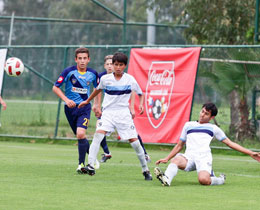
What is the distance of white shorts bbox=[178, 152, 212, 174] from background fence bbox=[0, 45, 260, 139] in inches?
233

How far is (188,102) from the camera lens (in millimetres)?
15414

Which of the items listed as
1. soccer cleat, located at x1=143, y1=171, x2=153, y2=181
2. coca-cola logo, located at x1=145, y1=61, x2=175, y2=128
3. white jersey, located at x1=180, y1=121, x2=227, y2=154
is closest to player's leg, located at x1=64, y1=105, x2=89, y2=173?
soccer cleat, located at x1=143, y1=171, x2=153, y2=181

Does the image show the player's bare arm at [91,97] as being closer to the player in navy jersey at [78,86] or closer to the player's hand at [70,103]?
the player's hand at [70,103]

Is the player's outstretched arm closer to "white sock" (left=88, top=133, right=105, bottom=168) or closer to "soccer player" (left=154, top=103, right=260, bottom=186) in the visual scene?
"soccer player" (left=154, top=103, right=260, bottom=186)

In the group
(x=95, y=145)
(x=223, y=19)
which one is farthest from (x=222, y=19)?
(x=95, y=145)

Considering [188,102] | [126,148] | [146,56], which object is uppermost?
[146,56]

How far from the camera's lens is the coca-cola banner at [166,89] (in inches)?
609

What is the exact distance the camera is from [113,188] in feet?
27.6

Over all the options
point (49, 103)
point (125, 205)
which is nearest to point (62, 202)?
point (125, 205)

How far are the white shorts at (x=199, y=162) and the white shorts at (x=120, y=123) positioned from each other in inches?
40.5

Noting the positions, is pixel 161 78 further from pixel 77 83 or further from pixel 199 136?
pixel 199 136

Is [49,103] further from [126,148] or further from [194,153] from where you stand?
[194,153]

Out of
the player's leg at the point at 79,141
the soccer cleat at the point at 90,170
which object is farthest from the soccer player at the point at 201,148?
the player's leg at the point at 79,141

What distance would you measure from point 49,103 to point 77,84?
31.8 feet
